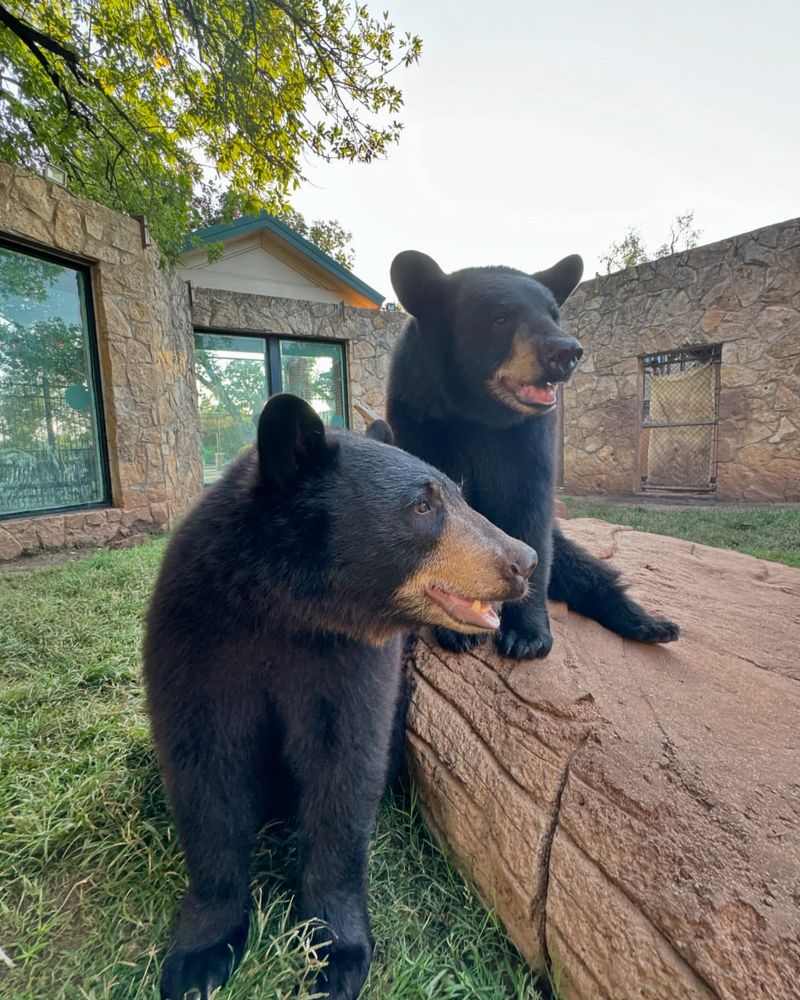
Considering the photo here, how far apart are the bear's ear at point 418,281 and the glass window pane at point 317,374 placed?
7820 millimetres

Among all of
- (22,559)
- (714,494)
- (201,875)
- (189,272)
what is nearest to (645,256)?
(714,494)

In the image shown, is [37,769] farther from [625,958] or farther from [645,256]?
[645,256]

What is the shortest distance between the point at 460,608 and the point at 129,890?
1.26 m

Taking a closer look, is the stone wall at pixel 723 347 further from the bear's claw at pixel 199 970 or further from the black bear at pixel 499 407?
the bear's claw at pixel 199 970

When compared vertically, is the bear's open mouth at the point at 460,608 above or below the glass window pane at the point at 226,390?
below

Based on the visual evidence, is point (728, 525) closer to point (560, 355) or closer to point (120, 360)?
point (560, 355)

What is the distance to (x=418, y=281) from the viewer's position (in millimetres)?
2318

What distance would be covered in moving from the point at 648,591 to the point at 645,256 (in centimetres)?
2770

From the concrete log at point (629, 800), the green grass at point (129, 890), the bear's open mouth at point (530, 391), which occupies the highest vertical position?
the bear's open mouth at point (530, 391)

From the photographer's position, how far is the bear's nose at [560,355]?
79.7 inches

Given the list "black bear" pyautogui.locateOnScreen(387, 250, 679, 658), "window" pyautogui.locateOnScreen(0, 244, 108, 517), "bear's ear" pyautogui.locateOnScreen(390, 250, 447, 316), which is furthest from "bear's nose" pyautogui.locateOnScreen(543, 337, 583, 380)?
"window" pyautogui.locateOnScreen(0, 244, 108, 517)

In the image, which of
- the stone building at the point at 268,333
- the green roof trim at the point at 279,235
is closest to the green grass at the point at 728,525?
the stone building at the point at 268,333

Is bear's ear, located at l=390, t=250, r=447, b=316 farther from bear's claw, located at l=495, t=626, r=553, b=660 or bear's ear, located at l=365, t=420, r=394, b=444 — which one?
bear's claw, located at l=495, t=626, r=553, b=660

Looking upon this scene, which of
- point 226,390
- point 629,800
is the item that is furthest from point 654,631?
point 226,390
